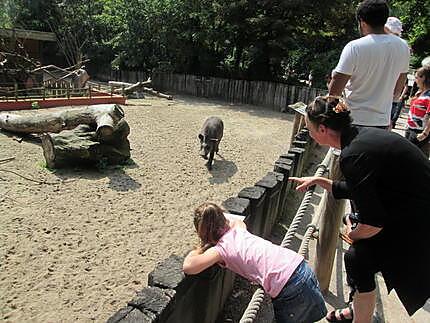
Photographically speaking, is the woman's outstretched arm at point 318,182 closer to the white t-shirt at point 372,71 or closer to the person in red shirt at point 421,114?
the white t-shirt at point 372,71

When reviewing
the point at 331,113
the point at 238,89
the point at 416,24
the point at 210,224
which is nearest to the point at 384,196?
the point at 331,113

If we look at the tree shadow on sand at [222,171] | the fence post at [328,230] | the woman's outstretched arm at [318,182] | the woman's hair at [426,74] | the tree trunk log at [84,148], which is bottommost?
the tree shadow on sand at [222,171]

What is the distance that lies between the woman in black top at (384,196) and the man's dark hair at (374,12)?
1.09 meters

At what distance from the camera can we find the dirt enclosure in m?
3.07

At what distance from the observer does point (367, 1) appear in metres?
2.48

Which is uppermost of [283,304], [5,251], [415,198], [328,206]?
[415,198]

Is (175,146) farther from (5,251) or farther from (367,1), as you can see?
(367,1)

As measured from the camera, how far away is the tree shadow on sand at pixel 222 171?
615cm


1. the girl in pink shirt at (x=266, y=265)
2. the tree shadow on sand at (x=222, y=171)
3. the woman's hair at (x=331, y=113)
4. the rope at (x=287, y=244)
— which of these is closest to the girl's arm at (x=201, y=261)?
the girl in pink shirt at (x=266, y=265)

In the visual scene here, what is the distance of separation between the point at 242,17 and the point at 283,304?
46.2 feet

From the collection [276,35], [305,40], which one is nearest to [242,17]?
[276,35]

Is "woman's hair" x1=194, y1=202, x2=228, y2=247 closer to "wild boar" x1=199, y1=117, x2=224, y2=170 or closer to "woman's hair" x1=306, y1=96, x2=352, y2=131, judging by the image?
"woman's hair" x1=306, y1=96, x2=352, y2=131

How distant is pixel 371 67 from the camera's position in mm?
2629

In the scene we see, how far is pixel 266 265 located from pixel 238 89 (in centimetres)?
1461
